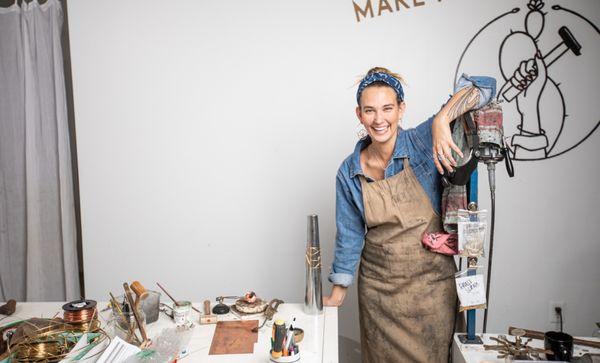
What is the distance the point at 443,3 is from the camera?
2662mm

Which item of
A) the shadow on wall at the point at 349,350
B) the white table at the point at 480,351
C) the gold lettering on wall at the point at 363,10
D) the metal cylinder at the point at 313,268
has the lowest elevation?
the shadow on wall at the point at 349,350

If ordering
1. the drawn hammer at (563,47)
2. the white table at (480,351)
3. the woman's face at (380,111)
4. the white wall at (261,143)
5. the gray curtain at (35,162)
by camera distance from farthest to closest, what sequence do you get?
the gray curtain at (35,162), the white wall at (261,143), the drawn hammer at (563,47), the woman's face at (380,111), the white table at (480,351)

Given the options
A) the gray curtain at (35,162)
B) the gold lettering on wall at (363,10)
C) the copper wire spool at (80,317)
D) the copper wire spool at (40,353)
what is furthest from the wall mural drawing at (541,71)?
the gray curtain at (35,162)

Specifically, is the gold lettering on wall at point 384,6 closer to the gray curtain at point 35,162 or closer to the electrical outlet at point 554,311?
the electrical outlet at point 554,311

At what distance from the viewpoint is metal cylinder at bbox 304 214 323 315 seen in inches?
69.7

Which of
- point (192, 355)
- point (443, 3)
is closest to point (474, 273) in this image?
point (192, 355)

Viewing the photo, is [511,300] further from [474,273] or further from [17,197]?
[17,197]

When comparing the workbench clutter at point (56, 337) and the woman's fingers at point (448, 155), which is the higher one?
the woman's fingers at point (448, 155)

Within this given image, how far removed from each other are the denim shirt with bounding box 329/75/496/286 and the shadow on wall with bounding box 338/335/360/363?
3.94 ft

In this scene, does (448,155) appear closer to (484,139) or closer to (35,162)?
(484,139)

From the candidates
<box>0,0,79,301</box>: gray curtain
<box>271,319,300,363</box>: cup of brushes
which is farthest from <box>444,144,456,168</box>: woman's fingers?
<box>0,0,79,301</box>: gray curtain

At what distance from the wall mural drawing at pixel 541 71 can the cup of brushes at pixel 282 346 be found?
1.93 meters

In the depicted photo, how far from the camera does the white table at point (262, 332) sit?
1.49 metres

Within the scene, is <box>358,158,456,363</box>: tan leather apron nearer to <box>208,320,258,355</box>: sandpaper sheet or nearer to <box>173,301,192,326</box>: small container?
<box>208,320,258,355</box>: sandpaper sheet
